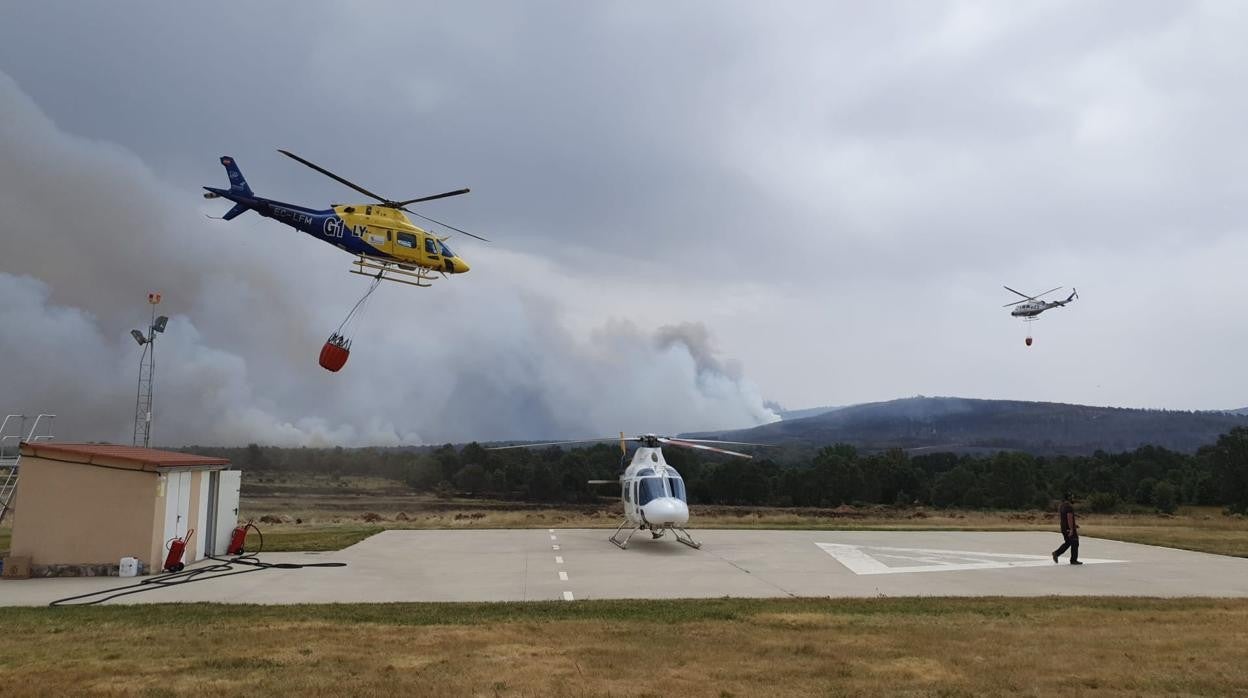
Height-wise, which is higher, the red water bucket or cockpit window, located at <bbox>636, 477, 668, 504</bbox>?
the red water bucket

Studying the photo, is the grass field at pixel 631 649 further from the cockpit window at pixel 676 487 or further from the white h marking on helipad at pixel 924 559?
the cockpit window at pixel 676 487

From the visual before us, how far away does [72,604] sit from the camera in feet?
36.4

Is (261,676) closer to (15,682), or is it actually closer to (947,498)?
(15,682)

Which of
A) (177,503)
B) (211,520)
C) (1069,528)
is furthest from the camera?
(211,520)

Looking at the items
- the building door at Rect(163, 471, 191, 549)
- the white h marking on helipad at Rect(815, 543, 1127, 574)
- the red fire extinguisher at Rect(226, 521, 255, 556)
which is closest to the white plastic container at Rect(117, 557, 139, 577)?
the building door at Rect(163, 471, 191, 549)

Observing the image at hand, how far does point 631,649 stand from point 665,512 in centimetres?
1001

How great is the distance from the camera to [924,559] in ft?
56.9

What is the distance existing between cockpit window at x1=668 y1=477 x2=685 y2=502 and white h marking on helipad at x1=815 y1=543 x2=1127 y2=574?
146 inches

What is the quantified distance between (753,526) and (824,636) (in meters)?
18.1

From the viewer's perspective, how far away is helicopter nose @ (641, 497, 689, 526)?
18.2 meters

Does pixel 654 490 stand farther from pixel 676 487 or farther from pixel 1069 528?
pixel 1069 528

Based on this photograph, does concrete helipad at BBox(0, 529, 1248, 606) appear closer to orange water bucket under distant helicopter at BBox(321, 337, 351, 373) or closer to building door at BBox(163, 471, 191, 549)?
building door at BBox(163, 471, 191, 549)

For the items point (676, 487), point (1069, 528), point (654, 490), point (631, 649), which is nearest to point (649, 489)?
point (654, 490)

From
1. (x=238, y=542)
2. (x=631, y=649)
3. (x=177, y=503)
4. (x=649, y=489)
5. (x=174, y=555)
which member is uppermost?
(x=649, y=489)
